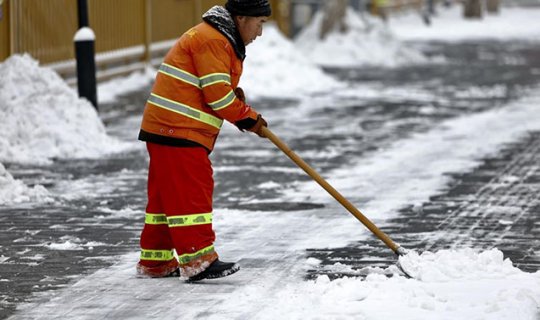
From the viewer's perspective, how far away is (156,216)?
296 inches

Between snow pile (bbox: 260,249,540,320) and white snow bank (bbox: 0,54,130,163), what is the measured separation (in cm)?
566

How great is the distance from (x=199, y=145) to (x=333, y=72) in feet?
52.6

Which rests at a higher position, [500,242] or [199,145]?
[199,145]

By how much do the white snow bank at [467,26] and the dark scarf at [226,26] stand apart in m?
27.8

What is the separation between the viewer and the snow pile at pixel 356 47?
2578 centimetres

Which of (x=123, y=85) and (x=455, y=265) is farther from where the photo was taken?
(x=123, y=85)

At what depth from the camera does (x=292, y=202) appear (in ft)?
33.7

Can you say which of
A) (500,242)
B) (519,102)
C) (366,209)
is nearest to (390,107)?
(519,102)

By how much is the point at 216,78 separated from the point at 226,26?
34cm

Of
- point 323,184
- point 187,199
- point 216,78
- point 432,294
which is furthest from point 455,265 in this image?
point 216,78

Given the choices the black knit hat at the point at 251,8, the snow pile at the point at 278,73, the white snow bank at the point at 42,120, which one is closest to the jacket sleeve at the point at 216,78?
the black knit hat at the point at 251,8

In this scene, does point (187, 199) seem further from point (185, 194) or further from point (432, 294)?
point (432, 294)

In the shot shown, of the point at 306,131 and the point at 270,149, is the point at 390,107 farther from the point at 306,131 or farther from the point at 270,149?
the point at 270,149

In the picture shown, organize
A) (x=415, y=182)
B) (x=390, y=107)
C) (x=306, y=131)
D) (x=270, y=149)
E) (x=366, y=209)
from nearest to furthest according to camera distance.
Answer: (x=366, y=209)
(x=415, y=182)
(x=270, y=149)
(x=306, y=131)
(x=390, y=107)
